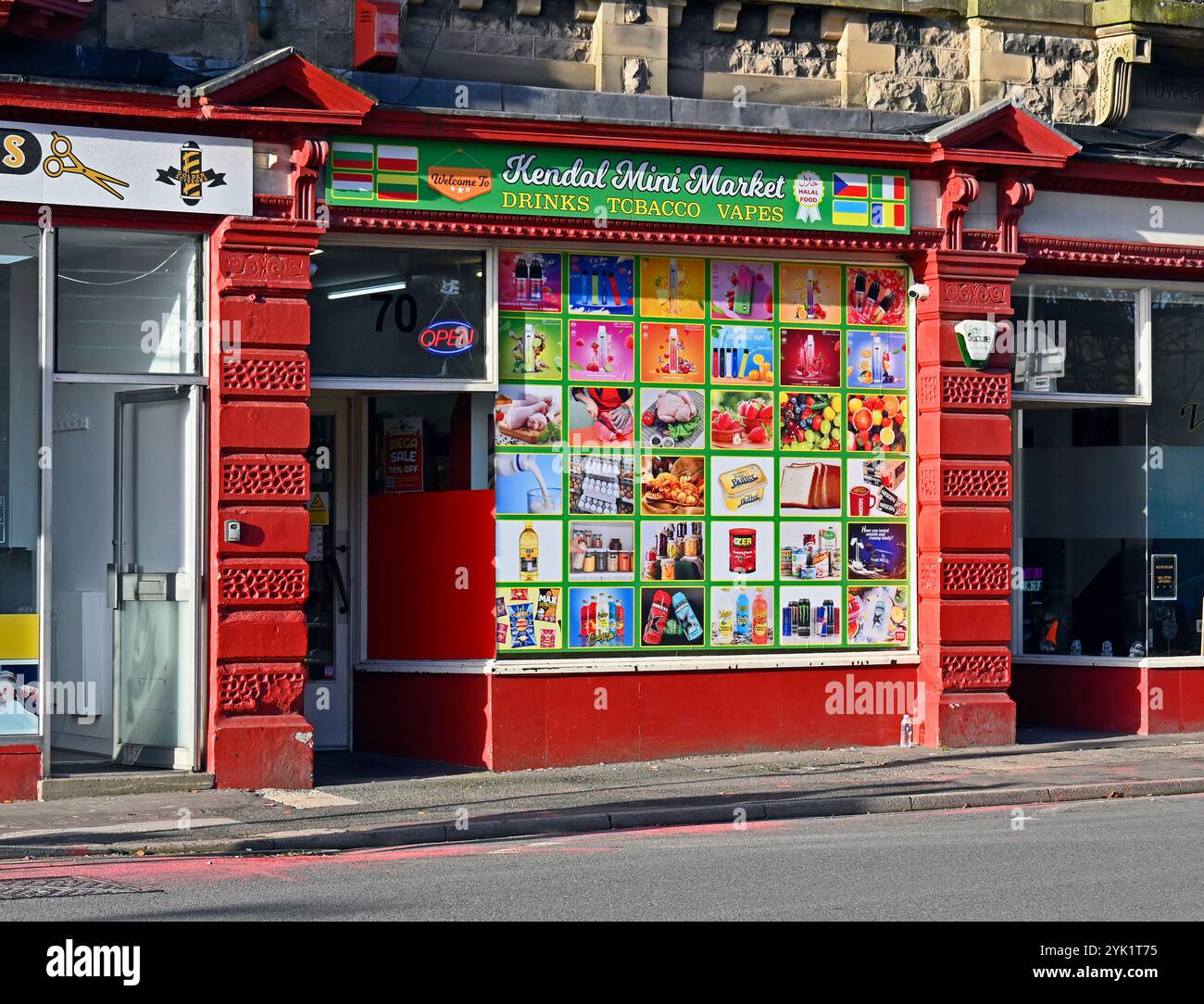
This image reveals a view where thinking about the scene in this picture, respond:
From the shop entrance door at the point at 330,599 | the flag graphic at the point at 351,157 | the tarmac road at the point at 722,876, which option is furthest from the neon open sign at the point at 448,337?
the tarmac road at the point at 722,876

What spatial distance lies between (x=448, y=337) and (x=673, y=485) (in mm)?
2378

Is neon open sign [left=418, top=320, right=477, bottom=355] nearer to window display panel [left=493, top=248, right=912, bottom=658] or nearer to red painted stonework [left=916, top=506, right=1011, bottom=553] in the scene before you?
window display panel [left=493, top=248, right=912, bottom=658]

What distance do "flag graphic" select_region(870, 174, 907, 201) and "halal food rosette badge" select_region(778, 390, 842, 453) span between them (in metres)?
1.82

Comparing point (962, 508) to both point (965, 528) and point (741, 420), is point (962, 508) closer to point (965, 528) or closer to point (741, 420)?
point (965, 528)

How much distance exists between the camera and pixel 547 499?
1562 cm

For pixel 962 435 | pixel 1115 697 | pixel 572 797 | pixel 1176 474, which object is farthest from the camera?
pixel 1176 474

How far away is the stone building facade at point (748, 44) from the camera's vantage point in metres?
14.7

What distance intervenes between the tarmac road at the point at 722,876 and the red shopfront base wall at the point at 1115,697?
4952 millimetres

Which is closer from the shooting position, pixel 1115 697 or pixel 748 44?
pixel 748 44

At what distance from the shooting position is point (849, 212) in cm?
1616

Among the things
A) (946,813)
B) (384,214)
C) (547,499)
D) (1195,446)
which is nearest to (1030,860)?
(946,813)

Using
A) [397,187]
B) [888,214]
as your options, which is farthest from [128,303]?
[888,214]

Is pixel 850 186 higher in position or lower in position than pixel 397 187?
higher

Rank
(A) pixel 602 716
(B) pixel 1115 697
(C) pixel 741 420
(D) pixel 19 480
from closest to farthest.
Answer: (D) pixel 19 480
(A) pixel 602 716
(C) pixel 741 420
(B) pixel 1115 697
